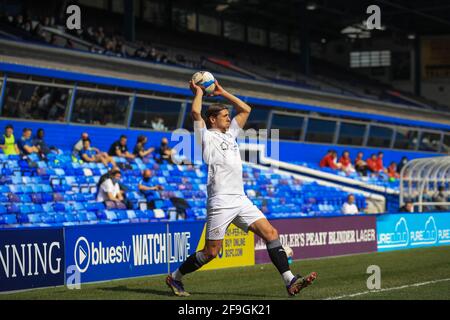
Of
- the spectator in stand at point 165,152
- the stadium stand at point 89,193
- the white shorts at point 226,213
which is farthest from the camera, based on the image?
the spectator in stand at point 165,152

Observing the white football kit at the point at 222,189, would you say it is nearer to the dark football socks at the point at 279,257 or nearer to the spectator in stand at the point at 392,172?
the dark football socks at the point at 279,257

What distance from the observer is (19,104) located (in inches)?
902

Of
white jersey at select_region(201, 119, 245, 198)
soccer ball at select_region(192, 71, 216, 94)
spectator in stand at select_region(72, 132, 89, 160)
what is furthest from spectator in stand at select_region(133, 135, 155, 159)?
white jersey at select_region(201, 119, 245, 198)

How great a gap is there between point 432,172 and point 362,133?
10.9 m

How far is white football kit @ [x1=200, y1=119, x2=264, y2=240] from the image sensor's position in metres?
9.59

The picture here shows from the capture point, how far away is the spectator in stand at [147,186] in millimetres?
21438

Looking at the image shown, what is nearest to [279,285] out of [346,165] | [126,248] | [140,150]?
[126,248]

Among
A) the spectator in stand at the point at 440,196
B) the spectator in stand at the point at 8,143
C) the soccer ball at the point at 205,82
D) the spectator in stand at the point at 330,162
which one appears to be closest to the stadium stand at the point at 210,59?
the spectator in stand at the point at 330,162

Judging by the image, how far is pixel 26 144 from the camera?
68.6ft

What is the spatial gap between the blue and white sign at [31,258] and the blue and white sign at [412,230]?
35.3ft

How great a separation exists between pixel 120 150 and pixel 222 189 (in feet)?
46.3
